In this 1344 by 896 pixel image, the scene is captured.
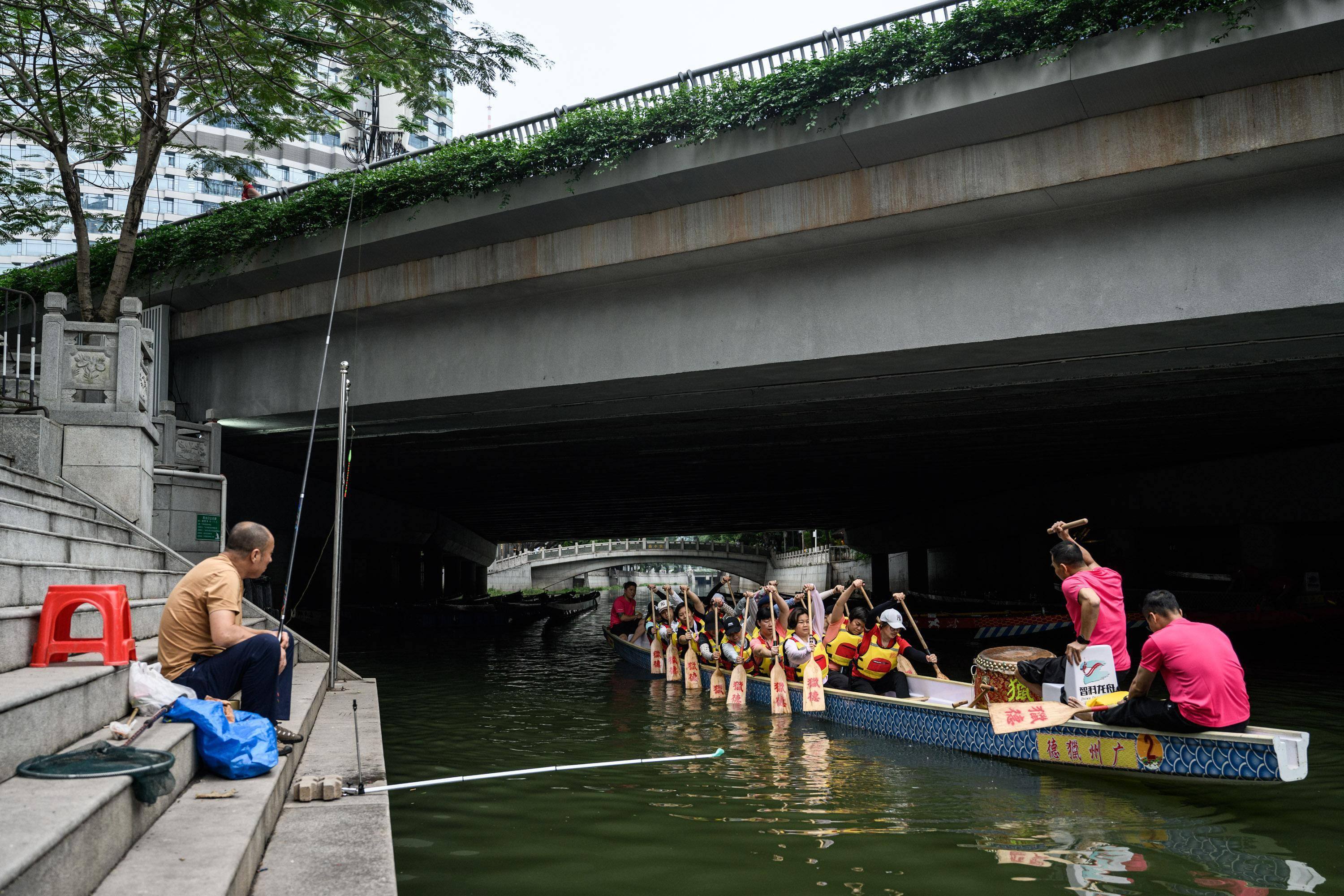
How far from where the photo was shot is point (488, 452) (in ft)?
73.0

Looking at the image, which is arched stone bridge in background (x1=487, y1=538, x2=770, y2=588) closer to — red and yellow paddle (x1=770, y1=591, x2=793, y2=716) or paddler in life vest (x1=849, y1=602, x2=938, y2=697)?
red and yellow paddle (x1=770, y1=591, x2=793, y2=716)

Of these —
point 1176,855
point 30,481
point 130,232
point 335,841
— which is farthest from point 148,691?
point 130,232

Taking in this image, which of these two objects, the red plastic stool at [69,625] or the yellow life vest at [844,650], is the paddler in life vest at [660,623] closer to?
the yellow life vest at [844,650]

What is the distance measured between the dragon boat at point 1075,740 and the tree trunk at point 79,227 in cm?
1469

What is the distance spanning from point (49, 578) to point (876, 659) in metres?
8.82

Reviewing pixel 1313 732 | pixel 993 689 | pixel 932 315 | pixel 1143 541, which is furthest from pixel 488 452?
pixel 1143 541

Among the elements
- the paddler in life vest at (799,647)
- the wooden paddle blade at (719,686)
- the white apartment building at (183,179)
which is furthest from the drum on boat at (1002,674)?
the white apartment building at (183,179)

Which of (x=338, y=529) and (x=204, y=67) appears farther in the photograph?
(x=204, y=67)

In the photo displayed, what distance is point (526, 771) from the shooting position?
723 cm

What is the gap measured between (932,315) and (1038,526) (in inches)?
848

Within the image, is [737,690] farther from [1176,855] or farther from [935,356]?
[1176,855]

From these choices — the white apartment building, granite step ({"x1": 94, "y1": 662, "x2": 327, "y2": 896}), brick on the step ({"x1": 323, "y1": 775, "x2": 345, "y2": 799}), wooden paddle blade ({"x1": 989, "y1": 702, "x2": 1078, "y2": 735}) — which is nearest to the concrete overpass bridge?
wooden paddle blade ({"x1": 989, "y1": 702, "x2": 1078, "y2": 735})

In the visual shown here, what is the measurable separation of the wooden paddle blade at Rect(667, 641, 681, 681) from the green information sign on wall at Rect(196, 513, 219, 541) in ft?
27.1

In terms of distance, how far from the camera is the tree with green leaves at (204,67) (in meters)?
15.1
